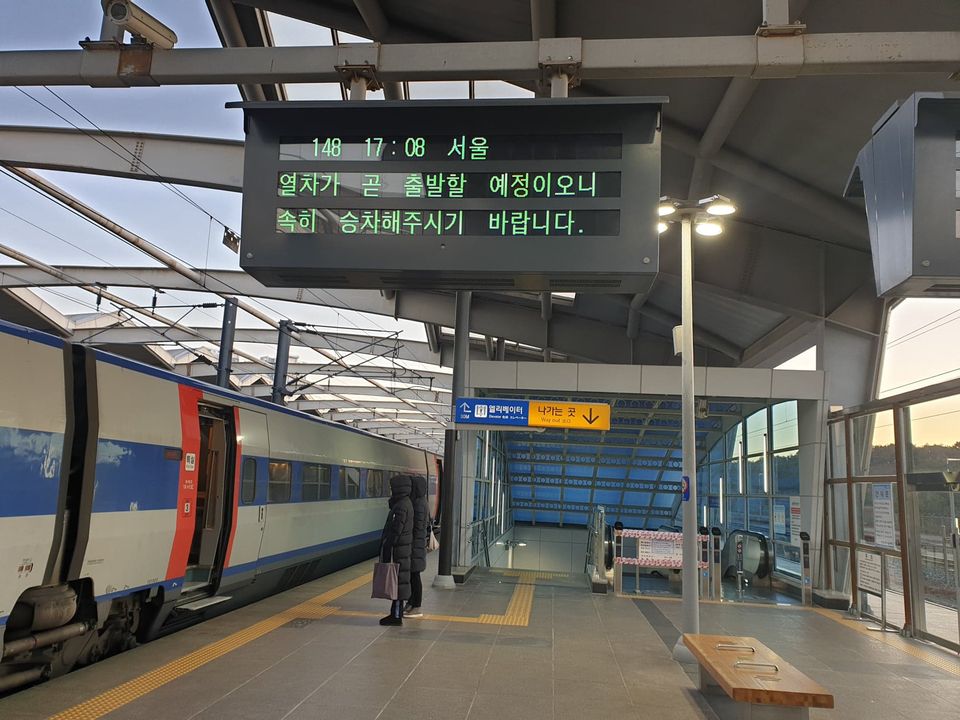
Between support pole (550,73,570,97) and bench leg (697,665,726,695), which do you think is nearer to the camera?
support pole (550,73,570,97)

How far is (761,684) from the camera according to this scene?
219 inches

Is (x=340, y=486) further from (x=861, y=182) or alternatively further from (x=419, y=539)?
(x=861, y=182)

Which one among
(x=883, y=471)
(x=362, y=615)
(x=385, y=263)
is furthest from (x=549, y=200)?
(x=883, y=471)

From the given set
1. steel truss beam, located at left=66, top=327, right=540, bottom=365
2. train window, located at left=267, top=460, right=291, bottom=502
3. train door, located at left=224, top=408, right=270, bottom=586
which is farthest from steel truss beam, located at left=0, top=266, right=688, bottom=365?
train door, located at left=224, top=408, right=270, bottom=586

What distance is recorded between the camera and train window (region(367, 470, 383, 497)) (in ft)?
56.7

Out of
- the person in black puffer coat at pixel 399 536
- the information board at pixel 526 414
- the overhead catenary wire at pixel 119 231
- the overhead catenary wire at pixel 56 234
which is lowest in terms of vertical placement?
the person in black puffer coat at pixel 399 536

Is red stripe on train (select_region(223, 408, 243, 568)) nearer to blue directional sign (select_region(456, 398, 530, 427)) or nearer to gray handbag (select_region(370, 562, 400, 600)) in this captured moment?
gray handbag (select_region(370, 562, 400, 600))

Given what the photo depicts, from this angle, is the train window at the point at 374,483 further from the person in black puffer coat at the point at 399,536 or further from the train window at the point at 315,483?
the person in black puffer coat at the point at 399,536

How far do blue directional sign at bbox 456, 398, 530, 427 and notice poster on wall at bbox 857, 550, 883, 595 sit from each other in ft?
19.1

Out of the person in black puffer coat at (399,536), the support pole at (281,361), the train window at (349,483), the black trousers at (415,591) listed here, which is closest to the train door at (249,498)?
the person in black puffer coat at (399,536)

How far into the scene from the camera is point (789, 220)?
12898 mm

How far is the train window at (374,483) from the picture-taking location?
17.3 meters

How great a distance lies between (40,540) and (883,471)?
11.3 m

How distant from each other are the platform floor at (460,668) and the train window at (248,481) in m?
1.52
